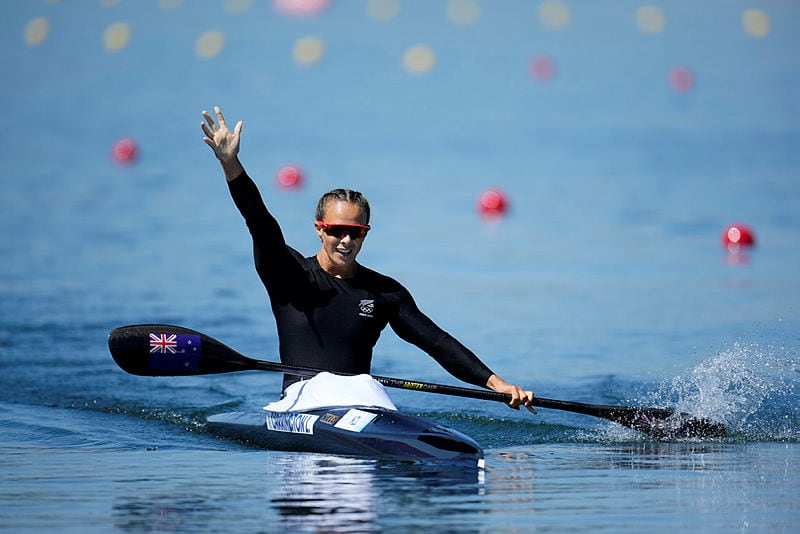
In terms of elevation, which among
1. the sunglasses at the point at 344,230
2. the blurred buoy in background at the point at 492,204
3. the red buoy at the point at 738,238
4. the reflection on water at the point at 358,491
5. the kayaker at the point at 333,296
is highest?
the blurred buoy in background at the point at 492,204

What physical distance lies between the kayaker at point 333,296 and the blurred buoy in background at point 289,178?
18517mm

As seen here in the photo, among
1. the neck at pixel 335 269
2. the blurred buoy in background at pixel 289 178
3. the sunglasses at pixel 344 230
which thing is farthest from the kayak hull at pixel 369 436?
the blurred buoy in background at pixel 289 178

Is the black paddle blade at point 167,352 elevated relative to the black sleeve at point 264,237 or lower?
lower

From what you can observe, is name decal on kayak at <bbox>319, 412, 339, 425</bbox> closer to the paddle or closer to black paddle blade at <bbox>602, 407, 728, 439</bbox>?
the paddle

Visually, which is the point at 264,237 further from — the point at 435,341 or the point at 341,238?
the point at 435,341

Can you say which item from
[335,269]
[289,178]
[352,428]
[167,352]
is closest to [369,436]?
[352,428]

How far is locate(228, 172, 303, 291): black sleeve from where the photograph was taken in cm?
670

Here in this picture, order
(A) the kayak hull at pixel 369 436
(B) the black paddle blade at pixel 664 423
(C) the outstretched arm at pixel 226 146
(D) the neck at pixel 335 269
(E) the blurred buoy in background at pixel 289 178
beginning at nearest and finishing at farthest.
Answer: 1. (A) the kayak hull at pixel 369 436
2. (C) the outstretched arm at pixel 226 146
3. (D) the neck at pixel 335 269
4. (B) the black paddle blade at pixel 664 423
5. (E) the blurred buoy in background at pixel 289 178

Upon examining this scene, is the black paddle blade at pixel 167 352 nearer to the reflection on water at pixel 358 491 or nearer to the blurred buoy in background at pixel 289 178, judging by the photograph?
the reflection on water at pixel 358 491

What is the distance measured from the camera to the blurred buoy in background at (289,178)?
2567 centimetres

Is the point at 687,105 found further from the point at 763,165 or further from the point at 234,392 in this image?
the point at 234,392

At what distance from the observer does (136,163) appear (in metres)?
29.5

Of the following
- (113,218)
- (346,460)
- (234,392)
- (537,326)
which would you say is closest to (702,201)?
(113,218)

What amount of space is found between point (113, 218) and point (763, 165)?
1269 cm
